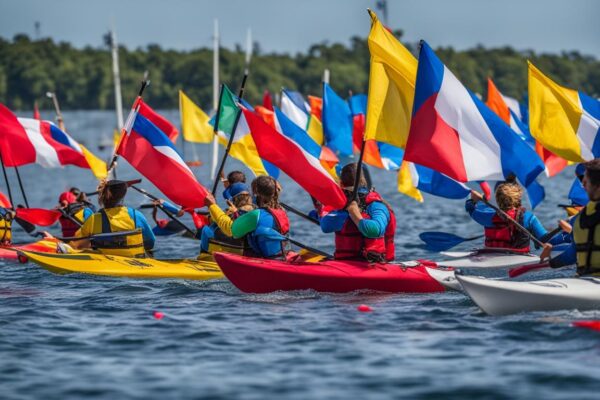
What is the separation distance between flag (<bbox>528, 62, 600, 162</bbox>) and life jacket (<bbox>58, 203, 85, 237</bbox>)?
7.06 meters

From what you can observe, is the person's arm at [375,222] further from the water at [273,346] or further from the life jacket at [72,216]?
A: the life jacket at [72,216]

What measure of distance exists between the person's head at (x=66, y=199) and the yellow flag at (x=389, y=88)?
689 cm

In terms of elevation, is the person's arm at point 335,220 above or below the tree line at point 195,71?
below

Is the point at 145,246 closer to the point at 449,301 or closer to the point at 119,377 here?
the point at 449,301

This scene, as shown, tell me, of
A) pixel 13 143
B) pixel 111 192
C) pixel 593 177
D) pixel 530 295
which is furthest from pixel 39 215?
pixel 593 177

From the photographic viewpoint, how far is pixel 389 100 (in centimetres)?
1393

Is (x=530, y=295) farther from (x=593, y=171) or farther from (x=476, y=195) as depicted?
(x=476, y=195)

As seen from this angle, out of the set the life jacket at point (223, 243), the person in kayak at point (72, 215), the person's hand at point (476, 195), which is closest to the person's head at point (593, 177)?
the person's hand at point (476, 195)

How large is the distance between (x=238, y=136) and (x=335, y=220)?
18.2ft

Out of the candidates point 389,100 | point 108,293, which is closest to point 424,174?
point 389,100

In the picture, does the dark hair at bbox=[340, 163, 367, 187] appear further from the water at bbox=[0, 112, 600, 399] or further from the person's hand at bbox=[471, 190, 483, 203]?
the person's hand at bbox=[471, 190, 483, 203]

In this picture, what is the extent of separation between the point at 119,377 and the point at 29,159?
10752 mm

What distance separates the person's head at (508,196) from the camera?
15.2 meters

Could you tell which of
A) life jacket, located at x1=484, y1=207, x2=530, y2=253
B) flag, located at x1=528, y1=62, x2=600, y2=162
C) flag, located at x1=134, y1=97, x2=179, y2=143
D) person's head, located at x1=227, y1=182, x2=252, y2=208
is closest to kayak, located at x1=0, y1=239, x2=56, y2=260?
flag, located at x1=134, y1=97, x2=179, y2=143
